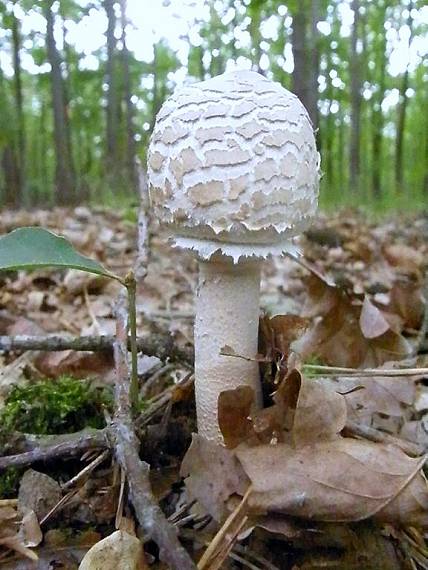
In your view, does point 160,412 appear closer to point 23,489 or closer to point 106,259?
point 23,489

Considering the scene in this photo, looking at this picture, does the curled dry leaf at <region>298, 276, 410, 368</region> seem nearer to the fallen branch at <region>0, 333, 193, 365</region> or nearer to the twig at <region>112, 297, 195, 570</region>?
the fallen branch at <region>0, 333, 193, 365</region>

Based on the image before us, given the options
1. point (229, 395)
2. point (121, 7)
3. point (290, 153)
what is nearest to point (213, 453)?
point (229, 395)

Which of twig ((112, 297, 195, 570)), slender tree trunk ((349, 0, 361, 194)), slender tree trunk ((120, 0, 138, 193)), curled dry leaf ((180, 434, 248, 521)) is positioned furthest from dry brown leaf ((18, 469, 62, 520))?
slender tree trunk ((349, 0, 361, 194))

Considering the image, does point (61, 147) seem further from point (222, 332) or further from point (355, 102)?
point (222, 332)

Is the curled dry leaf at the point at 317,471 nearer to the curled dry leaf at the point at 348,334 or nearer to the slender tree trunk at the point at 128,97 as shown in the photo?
the curled dry leaf at the point at 348,334

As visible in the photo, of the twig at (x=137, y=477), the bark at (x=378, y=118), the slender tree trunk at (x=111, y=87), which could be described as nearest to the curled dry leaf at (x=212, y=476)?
the twig at (x=137, y=477)

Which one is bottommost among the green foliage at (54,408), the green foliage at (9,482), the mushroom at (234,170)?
the green foliage at (9,482)
